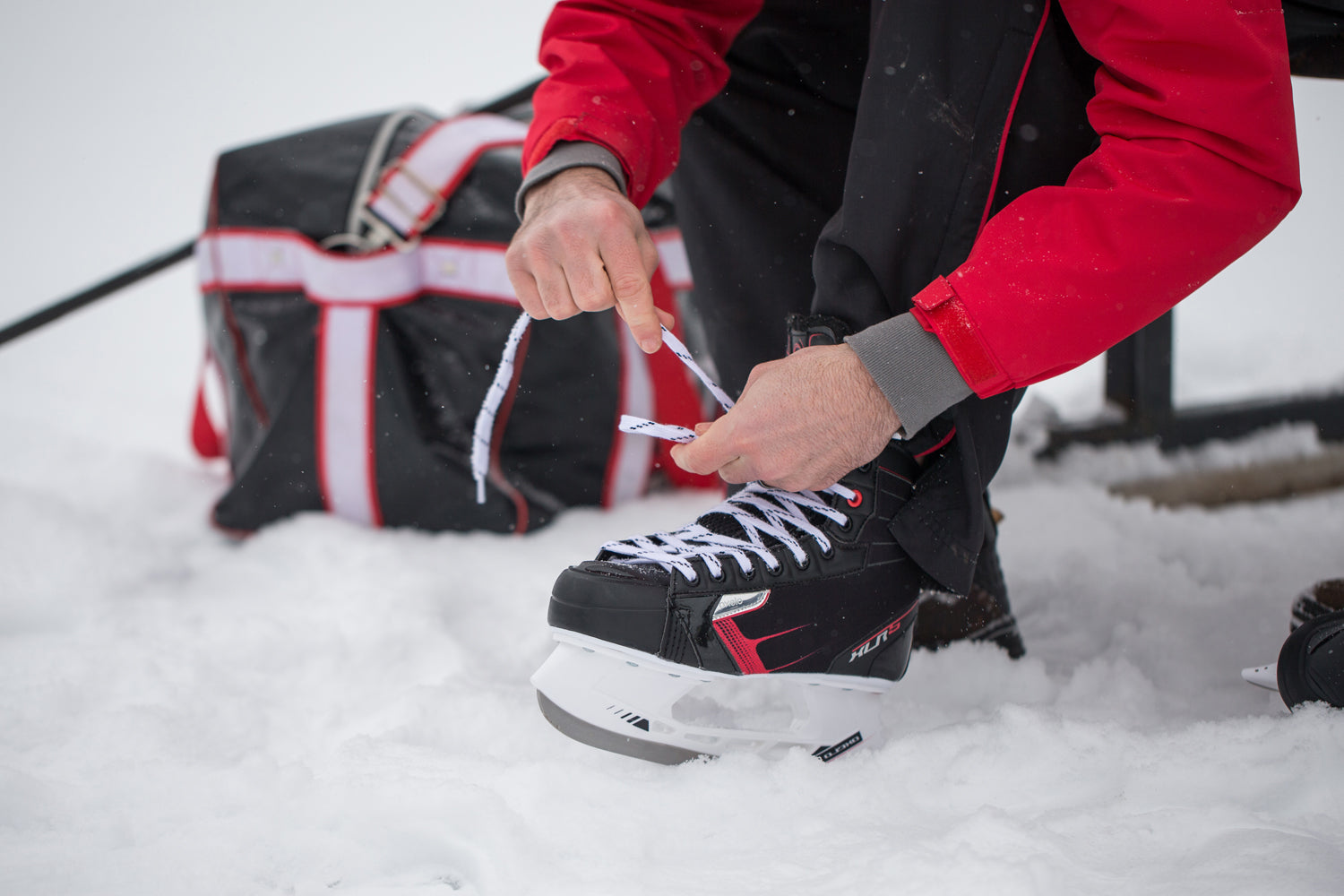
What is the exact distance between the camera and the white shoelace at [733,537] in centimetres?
63

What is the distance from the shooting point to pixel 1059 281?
522 millimetres

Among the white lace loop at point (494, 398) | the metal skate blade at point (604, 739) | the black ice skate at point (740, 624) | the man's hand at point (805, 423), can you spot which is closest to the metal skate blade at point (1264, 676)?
the black ice skate at point (740, 624)

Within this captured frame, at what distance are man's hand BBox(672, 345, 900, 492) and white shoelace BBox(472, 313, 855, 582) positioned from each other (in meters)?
0.04

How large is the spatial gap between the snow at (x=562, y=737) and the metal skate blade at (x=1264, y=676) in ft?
0.08

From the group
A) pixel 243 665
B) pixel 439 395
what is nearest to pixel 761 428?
pixel 243 665

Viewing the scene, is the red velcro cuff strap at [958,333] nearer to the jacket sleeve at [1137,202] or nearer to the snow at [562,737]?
the jacket sleeve at [1137,202]

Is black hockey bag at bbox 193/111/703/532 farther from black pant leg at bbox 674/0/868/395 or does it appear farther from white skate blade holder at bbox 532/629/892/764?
white skate blade holder at bbox 532/629/892/764

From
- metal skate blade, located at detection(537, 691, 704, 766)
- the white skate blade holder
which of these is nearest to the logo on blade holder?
the white skate blade holder

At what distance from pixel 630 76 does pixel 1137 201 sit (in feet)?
1.54

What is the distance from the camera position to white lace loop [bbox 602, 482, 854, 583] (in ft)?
2.06

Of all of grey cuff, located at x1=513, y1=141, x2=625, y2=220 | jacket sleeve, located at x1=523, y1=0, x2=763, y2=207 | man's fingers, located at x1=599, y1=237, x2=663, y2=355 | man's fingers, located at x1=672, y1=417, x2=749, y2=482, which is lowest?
man's fingers, located at x1=672, y1=417, x2=749, y2=482

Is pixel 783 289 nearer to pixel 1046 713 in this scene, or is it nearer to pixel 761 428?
pixel 761 428

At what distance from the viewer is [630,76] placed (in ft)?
2.54

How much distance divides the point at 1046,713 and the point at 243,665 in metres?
0.72
